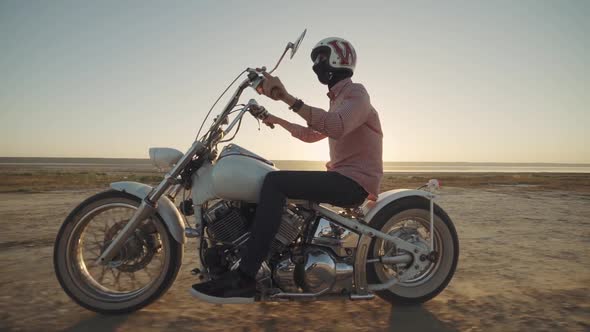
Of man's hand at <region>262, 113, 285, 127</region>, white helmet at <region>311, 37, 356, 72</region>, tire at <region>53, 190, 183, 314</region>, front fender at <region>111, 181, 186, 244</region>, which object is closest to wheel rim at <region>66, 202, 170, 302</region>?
tire at <region>53, 190, 183, 314</region>

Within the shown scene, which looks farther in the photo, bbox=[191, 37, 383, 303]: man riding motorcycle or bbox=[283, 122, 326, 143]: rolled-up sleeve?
bbox=[283, 122, 326, 143]: rolled-up sleeve

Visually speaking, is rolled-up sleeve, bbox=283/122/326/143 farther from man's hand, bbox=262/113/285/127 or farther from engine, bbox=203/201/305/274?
engine, bbox=203/201/305/274

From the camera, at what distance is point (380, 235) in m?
3.05

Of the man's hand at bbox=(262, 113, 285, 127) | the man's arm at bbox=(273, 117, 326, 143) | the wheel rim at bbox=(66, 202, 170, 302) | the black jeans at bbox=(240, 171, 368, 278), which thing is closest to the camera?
the black jeans at bbox=(240, 171, 368, 278)

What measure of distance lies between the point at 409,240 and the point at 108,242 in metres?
2.52

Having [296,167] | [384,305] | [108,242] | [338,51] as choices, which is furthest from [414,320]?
[296,167]

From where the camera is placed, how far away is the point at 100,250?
3.07 m

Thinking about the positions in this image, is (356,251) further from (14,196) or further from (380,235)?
(14,196)

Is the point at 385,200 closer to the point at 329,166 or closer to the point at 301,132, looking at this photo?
the point at 329,166

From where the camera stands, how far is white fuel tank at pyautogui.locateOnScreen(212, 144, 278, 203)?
9.06ft

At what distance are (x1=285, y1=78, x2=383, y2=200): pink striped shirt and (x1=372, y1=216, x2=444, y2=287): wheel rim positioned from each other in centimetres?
41

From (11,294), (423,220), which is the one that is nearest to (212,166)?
(423,220)

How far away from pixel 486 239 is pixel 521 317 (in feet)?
10.3

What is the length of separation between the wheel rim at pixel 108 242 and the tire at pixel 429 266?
1748mm
